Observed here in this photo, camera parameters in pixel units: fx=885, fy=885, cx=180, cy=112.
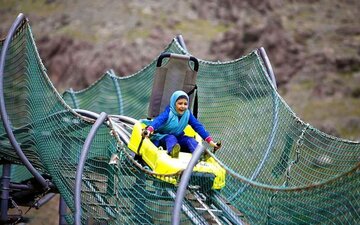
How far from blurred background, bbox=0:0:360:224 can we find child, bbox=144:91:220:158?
61.5 ft

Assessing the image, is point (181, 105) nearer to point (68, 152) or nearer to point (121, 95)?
point (68, 152)

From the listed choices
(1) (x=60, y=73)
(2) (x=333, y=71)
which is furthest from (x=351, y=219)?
(1) (x=60, y=73)

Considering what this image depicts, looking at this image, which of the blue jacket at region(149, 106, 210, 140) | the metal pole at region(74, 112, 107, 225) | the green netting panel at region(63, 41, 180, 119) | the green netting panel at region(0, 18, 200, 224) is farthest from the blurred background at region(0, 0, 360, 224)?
the metal pole at region(74, 112, 107, 225)

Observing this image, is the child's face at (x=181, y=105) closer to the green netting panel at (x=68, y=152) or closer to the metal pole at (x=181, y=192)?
the green netting panel at (x=68, y=152)

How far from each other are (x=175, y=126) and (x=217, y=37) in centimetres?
2708

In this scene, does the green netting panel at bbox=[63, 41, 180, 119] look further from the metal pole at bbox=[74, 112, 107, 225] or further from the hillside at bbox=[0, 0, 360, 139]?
the hillside at bbox=[0, 0, 360, 139]

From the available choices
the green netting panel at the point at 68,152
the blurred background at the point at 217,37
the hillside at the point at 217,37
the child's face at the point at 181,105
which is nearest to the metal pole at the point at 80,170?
the green netting panel at the point at 68,152

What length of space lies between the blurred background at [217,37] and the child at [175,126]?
1876 centimetres

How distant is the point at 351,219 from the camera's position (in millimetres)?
5430

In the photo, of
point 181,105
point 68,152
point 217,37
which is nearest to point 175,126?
point 181,105

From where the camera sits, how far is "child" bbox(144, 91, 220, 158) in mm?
7867

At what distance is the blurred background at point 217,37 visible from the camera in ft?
98.5

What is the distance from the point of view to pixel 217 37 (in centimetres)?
3481

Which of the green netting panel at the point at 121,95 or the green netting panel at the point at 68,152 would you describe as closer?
the green netting panel at the point at 68,152
